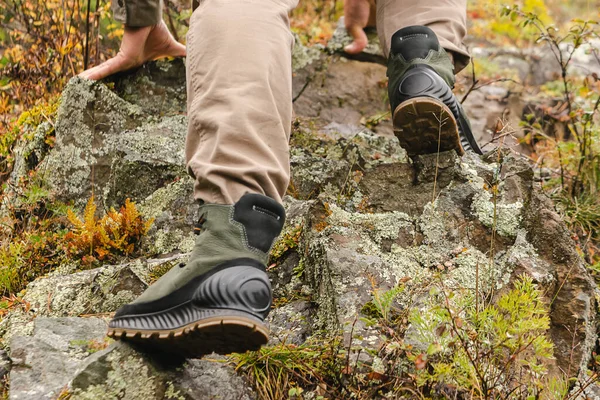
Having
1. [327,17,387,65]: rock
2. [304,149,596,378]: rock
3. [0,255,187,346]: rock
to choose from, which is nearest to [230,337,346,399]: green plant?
[304,149,596,378]: rock

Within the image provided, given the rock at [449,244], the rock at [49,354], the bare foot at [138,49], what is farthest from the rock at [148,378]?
the bare foot at [138,49]

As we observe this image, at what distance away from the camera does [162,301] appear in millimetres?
1862

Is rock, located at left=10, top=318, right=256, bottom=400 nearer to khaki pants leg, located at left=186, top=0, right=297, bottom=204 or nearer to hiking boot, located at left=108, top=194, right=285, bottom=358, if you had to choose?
hiking boot, located at left=108, top=194, right=285, bottom=358

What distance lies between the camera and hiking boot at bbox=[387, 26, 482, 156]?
2502 millimetres

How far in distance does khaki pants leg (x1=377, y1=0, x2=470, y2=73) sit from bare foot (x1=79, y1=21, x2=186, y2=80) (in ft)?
4.65

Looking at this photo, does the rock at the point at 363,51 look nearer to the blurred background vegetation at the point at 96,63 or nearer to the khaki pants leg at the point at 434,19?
the blurred background vegetation at the point at 96,63

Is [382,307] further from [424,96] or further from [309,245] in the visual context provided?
[424,96]

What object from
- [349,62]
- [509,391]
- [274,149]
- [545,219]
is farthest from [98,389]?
[349,62]

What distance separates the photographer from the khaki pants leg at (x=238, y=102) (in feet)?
6.11

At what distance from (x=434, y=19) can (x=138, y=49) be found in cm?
184

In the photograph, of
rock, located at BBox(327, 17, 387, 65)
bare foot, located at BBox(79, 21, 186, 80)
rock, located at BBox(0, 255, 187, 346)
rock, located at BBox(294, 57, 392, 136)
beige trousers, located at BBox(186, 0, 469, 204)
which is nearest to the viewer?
beige trousers, located at BBox(186, 0, 469, 204)

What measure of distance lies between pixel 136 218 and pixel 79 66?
178 centimetres

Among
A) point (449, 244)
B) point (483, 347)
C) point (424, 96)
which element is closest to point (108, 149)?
point (424, 96)

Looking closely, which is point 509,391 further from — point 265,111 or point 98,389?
point 98,389
